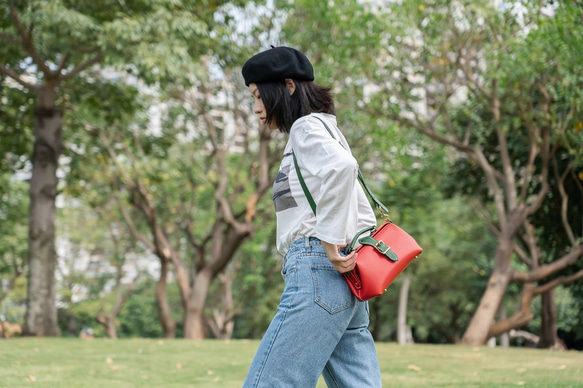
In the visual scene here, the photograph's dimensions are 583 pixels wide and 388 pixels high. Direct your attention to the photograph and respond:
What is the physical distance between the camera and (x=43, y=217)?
44.7ft

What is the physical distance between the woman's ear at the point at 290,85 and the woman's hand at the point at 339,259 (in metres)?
0.60

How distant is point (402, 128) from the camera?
54.4 feet

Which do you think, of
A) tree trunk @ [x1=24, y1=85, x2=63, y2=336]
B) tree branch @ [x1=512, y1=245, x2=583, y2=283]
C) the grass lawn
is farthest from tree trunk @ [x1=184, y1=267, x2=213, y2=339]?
tree branch @ [x1=512, y1=245, x2=583, y2=283]

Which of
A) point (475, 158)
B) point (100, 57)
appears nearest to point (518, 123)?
point (475, 158)

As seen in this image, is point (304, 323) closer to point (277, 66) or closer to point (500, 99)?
point (277, 66)

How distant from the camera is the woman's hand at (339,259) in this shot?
7.82ft

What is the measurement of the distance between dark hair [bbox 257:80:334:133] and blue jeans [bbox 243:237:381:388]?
0.47 m

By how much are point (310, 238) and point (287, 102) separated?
51 cm

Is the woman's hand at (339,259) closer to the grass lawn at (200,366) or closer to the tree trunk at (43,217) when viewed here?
the grass lawn at (200,366)

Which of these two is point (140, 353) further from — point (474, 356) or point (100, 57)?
point (100, 57)

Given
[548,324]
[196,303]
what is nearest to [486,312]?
[548,324]

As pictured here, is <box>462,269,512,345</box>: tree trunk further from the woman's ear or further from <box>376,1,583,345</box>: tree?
the woman's ear

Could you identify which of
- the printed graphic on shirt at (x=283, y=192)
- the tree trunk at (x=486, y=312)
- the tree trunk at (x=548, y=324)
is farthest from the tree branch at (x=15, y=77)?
the tree trunk at (x=548, y=324)

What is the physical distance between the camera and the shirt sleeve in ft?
7.68
